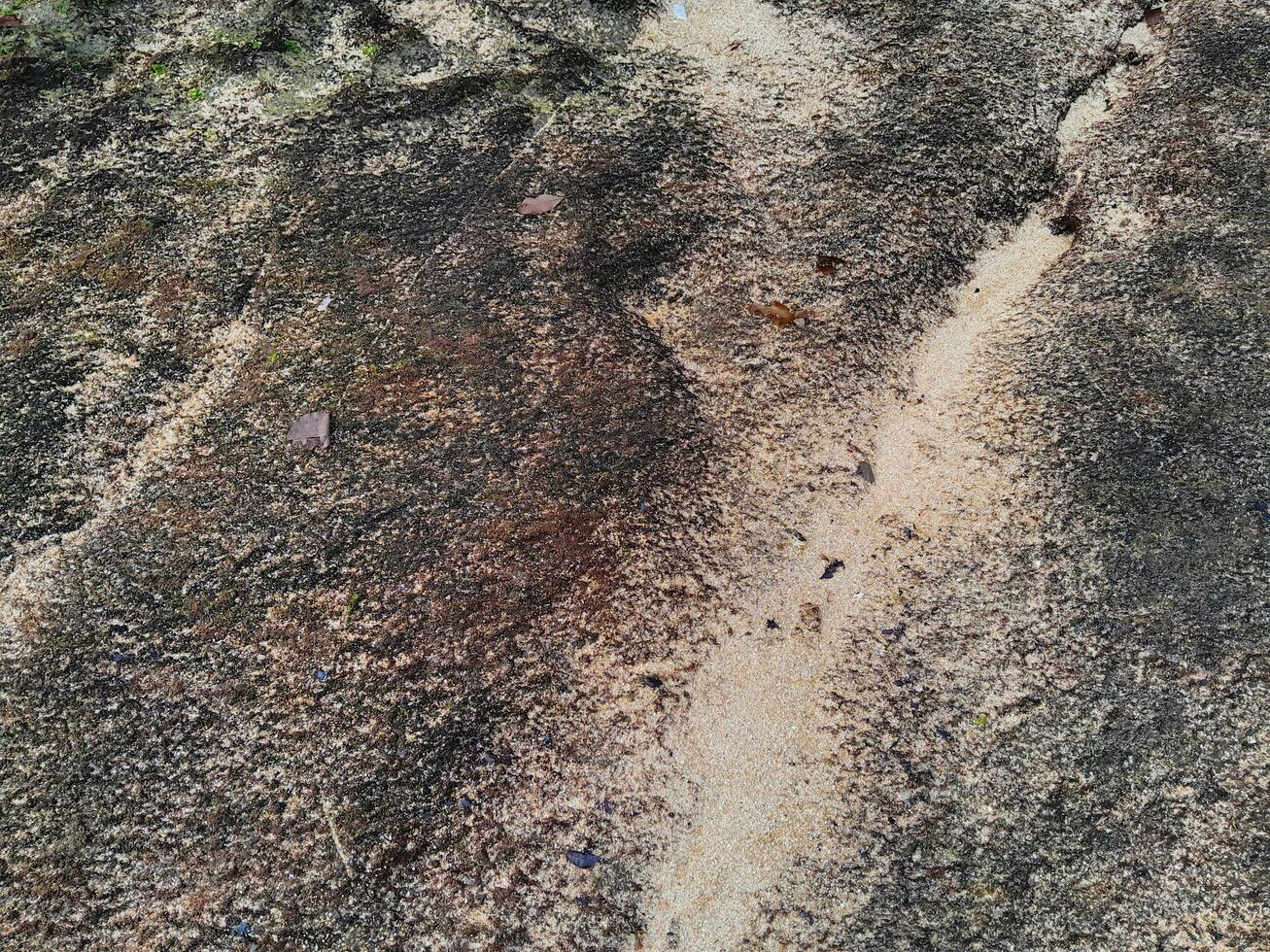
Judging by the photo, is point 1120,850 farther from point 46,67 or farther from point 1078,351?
point 46,67

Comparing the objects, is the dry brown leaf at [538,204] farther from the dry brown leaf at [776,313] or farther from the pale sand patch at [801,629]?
the pale sand patch at [801,629]

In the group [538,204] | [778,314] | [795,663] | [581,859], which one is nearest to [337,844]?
[581,859]

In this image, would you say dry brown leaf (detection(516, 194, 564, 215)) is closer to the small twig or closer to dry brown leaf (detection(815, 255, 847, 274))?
dry brown leaf (detection(815, 255, 847, 274))

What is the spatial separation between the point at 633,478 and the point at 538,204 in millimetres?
855

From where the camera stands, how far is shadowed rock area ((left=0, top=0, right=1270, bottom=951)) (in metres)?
1.64

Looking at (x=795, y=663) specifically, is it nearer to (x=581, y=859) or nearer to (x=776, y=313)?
(x=581, y=859)

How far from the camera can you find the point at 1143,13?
305 cm

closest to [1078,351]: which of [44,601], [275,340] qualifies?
[275,340]

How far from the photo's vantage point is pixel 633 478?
2.05m

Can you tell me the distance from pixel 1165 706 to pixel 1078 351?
0.82 meters

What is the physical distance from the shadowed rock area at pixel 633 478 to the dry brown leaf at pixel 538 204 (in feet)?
0.09

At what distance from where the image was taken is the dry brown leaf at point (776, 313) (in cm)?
232

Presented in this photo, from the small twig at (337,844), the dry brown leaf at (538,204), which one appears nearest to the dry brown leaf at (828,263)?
the dry brown leaf at (538,204)

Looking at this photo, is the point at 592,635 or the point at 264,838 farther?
the point at 592,635
